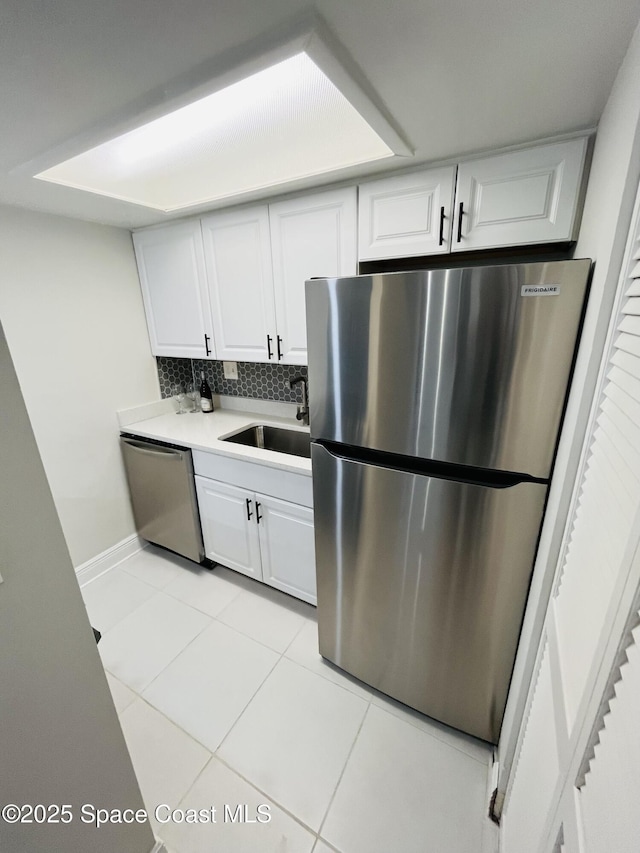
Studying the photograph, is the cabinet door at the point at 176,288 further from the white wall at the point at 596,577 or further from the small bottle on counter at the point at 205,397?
the white wall at the point at 596,577

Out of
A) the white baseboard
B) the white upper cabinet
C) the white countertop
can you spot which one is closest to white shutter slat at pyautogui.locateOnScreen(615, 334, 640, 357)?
the white upper cabinet

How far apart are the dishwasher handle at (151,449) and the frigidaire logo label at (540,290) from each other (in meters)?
1.72

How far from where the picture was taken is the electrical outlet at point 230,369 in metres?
2.33

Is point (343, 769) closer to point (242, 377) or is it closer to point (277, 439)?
point (277, 439)

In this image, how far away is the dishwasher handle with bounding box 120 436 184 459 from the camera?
1.92 metres

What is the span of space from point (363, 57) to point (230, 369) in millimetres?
1800

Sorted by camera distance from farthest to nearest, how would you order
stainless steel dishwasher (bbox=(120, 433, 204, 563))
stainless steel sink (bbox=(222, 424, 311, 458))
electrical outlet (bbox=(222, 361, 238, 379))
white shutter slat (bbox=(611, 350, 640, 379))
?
electrical outlet (bbox=(222, 361, 238, 379)), stainless steel sink (bbox=(222, 424, 311, 458)), stainless steel dishwasher (bbox=(120, 433, 204, 563)), white shutter slat (bbox=(611, 350, 640, 379))

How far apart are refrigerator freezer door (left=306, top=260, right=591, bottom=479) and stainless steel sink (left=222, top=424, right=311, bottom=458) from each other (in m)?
0.94

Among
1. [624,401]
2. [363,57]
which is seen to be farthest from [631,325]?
[363,57]

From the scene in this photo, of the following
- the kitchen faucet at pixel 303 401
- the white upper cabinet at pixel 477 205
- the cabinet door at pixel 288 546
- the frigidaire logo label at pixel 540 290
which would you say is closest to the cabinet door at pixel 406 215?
the white upper cabinet at pixel 477 205

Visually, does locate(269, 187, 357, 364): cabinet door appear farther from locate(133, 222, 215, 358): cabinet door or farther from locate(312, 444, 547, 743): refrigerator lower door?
locate(312, 444, 547, 743): refrigerator lower door

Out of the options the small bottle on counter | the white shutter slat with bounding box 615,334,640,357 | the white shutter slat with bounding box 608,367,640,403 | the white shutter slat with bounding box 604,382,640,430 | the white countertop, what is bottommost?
the white countertop

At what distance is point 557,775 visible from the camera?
0.61m

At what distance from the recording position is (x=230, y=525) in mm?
1913
